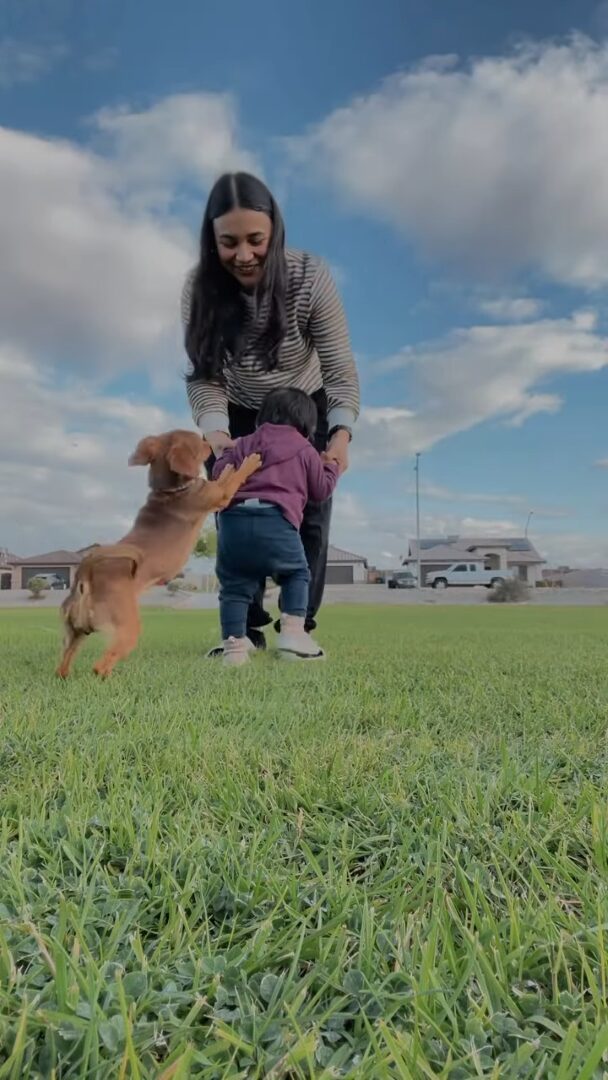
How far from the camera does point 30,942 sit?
2.62 ft

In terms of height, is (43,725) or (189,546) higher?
(189,546)

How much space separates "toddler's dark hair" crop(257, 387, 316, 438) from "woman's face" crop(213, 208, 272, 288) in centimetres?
63

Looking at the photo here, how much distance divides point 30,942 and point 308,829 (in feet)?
1.53

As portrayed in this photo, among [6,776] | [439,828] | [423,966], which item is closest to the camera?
[423,966]

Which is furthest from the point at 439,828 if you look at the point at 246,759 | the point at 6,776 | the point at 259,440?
the point at 259,440

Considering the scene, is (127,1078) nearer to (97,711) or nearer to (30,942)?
(30,942)

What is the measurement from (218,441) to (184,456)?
0.67 meters

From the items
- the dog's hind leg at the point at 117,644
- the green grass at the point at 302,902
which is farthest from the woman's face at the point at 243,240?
the green grass at the point at 302,902

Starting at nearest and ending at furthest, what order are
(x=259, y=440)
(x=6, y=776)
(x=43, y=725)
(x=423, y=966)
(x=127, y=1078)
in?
1. (x=127, y=1078)
2. (x=423, y=966)
3. (x=6, y=776)
4. (x=43, y=725)
5. (x=259, y=440)

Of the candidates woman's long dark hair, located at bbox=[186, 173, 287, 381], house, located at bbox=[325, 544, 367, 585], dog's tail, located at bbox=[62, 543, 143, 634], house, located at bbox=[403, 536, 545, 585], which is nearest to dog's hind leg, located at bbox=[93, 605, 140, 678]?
dog's tail, located at bbox=[62, 543, 143, 634]

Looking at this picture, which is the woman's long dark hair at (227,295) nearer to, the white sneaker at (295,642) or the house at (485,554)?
the white sneaker at (295,642)

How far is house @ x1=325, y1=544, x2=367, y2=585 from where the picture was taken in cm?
3794

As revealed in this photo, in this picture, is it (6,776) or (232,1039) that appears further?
(6,776)

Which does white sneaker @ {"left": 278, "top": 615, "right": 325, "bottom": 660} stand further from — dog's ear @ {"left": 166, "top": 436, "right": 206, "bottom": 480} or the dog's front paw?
dog's ear @ {"left": 166, "top": 436, "right": 206, "bottom": 480}
